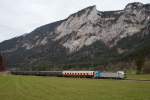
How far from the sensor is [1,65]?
12125 cm

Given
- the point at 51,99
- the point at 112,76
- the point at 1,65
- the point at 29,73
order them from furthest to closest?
the point at 29,73, the point at 1,65, the point at 112,76, the point at 51,99

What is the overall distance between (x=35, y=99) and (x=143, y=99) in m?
11.4

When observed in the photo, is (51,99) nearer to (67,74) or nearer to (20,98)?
(20,98)

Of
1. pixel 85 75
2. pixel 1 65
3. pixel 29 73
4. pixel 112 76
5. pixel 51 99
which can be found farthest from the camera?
pixel 29 73

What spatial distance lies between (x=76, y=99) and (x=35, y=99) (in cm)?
432

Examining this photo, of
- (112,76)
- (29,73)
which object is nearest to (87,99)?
(112,76)

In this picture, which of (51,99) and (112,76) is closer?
(51,99)

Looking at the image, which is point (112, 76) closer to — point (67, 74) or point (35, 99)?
point (67, 74)

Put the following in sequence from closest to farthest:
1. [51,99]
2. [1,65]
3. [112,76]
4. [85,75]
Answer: [51,99]
[112,76]
[85,75]
[1,65]

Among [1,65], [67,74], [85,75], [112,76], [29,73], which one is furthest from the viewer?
[29,73]

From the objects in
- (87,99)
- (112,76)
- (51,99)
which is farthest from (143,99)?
(112,76)

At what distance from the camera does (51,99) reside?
29938mm

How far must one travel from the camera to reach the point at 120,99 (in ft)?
100

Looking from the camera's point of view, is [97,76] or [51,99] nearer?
[51,99]
